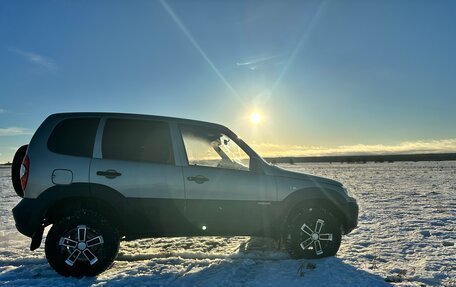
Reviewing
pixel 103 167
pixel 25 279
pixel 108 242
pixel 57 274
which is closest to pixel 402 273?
pixel 108 242

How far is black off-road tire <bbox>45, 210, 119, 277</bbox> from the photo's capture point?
4316 mm

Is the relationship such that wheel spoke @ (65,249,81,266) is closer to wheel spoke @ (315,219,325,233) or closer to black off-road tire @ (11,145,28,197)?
black off-road tire @ (11,145,28,197)

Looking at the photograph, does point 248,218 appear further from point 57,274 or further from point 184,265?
point 57,274

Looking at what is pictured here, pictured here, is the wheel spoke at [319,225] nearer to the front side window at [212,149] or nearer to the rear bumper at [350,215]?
the rear bumper at [350,215]

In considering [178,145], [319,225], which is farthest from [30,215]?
[319,225]

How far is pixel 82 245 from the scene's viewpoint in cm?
437

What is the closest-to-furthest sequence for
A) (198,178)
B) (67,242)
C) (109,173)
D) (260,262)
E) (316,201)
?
(67,242)
(109,173)
(198,178)
(260,262)
(316,201)

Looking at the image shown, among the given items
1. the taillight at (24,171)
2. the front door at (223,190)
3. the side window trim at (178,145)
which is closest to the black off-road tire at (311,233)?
the front door at (223,190)

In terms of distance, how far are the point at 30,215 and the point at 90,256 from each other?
0.88 metres

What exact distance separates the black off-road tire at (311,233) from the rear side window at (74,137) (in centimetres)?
287

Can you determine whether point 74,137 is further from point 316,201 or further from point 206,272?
point 316,201

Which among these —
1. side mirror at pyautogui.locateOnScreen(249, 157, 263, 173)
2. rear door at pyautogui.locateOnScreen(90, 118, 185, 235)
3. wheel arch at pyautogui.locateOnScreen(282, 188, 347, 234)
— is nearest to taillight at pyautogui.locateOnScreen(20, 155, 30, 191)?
rear door at pyautogui.locateOnScreen(90, 118, 185, 235)

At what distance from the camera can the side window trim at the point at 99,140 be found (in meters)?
4.56

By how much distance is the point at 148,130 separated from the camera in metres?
4.82
